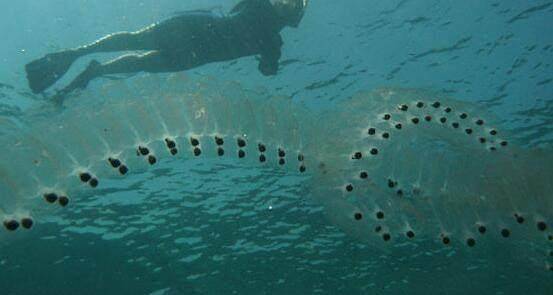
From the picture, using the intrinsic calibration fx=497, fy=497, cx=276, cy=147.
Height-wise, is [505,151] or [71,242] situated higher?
[505,151]

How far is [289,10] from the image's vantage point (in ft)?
34.0

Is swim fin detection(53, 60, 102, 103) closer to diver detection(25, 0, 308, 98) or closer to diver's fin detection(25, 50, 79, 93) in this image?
diver detection(25, 0, 308, 98)

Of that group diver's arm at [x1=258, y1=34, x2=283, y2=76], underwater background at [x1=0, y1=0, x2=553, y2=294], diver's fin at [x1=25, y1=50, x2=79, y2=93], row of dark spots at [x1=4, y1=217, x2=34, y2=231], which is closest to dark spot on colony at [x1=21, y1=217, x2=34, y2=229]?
row of dark spots at [x1=4, y1=217, x2=34, y2=231]

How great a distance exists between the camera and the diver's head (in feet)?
33.7

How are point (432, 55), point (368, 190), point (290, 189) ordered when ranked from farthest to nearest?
point (290, 189)
point (432, 55)
point (368, 190)

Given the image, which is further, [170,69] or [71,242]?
[71,242]

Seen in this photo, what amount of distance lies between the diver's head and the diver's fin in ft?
13.4

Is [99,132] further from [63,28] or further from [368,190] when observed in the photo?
[368,190]

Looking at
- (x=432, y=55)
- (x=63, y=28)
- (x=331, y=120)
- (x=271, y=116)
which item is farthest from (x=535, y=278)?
(x=63, y=28)

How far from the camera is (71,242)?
2031 centimetres

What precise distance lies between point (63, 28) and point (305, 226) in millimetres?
14437

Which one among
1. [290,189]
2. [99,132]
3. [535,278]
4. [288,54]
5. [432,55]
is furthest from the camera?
[535,278]

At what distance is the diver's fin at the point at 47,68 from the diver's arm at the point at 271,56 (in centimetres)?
390

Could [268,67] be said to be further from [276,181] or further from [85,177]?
[276,181]
